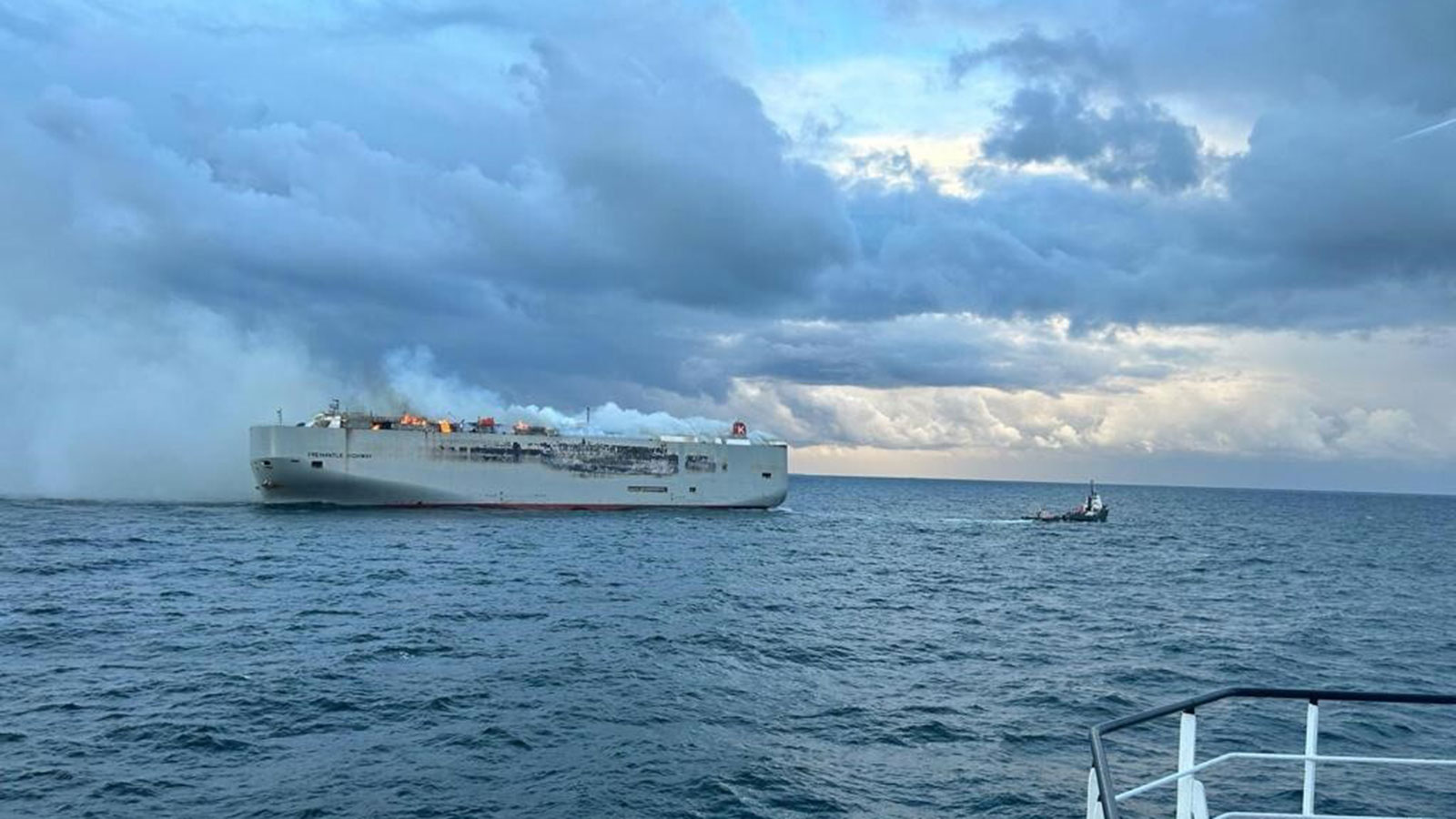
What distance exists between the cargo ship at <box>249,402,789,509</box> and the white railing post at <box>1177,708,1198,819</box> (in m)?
83.4

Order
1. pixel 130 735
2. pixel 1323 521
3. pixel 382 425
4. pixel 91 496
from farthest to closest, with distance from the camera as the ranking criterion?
pixel 1323 521 < pixel 91 496 < pixel 382 425 < pixel 130 735

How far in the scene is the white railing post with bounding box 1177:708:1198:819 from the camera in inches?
232

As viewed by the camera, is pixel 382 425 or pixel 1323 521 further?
pixel 1323 521

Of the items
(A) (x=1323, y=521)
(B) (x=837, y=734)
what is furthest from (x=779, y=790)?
(A) (x=1323, y=521)

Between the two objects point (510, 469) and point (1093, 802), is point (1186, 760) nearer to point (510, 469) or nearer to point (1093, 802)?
point (1093, 802)

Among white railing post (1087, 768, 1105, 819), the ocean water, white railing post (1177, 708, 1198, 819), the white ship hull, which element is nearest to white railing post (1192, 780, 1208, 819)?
white railing post (1177, 708, 1198, 819)

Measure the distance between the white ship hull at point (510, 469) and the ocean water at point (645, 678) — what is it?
26.0 metres

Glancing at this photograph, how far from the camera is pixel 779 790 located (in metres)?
16.2

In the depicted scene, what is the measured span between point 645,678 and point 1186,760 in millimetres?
19046

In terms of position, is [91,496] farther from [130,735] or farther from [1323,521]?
[1323,521]

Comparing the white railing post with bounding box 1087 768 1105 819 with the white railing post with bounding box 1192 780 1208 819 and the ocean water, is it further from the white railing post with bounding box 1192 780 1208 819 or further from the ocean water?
the ocean water

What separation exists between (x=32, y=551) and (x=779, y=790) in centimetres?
4792

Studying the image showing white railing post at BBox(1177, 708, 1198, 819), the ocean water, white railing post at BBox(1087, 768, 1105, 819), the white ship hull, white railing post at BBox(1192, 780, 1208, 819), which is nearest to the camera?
white railing post at BBox(1087, 768, 1105, 819)

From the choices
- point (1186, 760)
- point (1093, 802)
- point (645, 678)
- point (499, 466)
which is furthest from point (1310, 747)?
point (499, 466)
